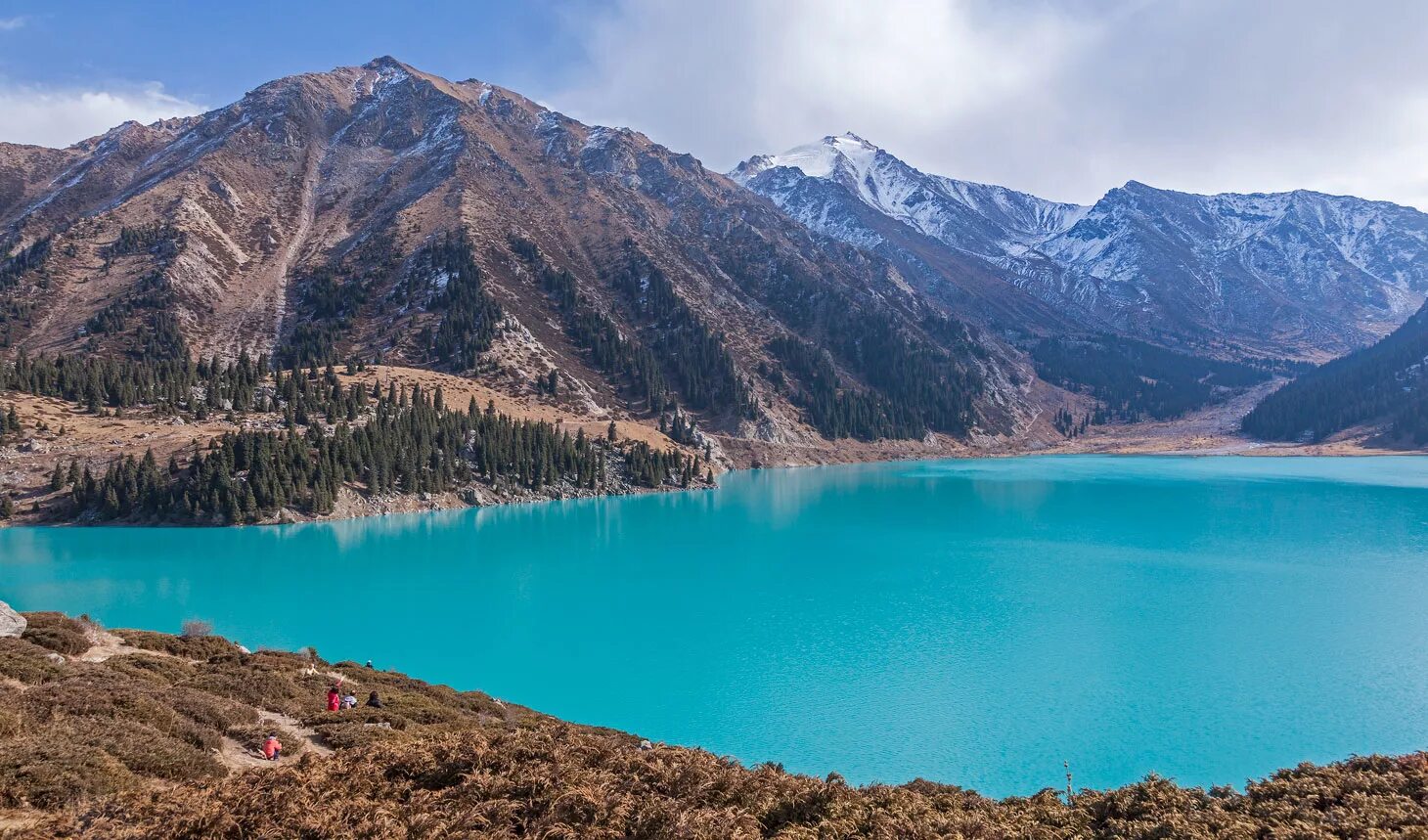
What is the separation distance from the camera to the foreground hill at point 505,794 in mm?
12906

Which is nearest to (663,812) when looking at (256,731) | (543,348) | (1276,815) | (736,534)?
(1276,815)

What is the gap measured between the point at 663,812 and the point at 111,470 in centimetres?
10961

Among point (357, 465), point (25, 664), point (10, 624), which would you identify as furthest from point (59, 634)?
point (357, 465)

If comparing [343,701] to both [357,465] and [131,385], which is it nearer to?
[357,465]

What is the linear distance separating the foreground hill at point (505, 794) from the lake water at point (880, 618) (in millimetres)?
14478

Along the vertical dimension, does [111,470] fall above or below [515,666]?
above

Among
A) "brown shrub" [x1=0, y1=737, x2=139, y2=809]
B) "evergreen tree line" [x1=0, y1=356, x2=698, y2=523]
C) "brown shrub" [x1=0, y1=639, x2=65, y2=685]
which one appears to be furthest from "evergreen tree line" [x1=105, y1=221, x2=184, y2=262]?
"brown shrub" [x1=0, y1=737, x2=139, y2=809]

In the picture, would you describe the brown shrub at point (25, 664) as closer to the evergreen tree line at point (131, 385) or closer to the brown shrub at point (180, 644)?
the brown shrub at point (180, 644)

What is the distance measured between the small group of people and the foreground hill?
404 cm

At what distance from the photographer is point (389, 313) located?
186 meters

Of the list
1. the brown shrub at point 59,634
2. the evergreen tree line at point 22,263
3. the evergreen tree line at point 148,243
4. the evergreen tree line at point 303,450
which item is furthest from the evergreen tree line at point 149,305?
the brown shrub at point 59,634

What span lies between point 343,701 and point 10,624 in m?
12.0

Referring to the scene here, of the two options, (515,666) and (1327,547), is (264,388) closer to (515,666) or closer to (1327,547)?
(515,666)

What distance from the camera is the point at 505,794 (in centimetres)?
1450
